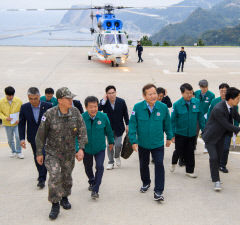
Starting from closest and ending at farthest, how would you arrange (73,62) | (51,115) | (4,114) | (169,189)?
(51,115)
(169,189)
(4,114)
(73,62)

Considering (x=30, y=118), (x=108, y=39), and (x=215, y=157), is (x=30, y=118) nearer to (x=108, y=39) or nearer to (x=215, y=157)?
(x=215, y=157)

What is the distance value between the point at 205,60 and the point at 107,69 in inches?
365

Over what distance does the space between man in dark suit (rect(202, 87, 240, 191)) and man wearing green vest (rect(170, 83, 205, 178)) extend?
1.31ft

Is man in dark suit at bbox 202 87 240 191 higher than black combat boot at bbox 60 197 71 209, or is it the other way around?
man in dark suit at bbox 202 87 240 191

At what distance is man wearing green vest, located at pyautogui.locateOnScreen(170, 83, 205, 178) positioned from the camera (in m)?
5.14

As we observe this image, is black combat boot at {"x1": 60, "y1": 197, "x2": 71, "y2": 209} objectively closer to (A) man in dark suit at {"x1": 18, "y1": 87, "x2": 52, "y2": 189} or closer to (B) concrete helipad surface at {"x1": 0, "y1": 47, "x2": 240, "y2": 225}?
(B) concrete helipad surface at {"x1": 0, "y1": 47, "x2": 240, "y2": 225}

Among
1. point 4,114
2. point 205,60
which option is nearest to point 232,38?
point 205,60

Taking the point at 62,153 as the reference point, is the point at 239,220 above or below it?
below

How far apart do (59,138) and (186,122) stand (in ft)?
7.55

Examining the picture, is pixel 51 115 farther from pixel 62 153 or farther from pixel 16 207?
pixel 16 207

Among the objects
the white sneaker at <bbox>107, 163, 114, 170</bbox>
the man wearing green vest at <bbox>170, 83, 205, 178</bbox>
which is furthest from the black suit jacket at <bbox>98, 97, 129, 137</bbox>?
the man wearing green vest at <bbox>170, 83, 205, 178</bbox>

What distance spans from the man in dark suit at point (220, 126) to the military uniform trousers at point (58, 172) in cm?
222

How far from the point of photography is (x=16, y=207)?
4262 millimetres

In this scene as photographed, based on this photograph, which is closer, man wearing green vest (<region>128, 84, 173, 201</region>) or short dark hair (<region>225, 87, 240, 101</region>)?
man wearing green vest (<region>128, 84, 173, 201</region>)
